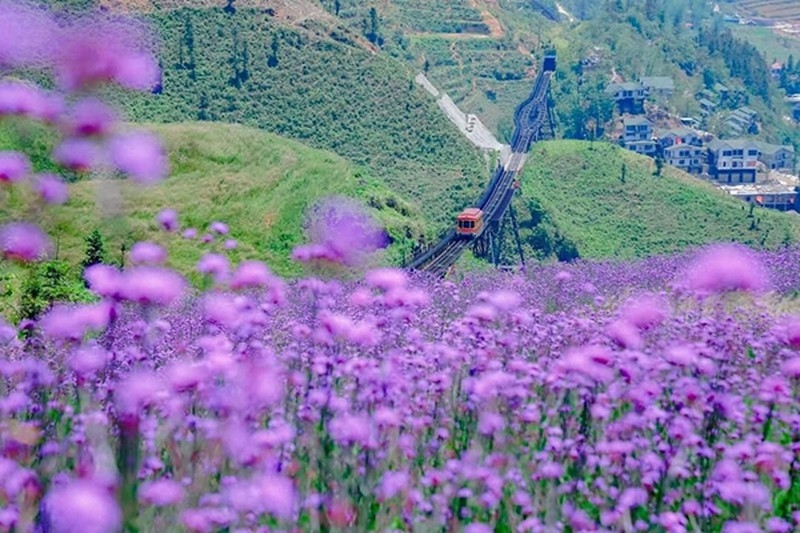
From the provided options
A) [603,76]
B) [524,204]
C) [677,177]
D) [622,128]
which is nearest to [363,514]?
[524,204]

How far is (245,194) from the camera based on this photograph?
97.0 feet

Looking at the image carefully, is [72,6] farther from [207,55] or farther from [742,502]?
[742,502]

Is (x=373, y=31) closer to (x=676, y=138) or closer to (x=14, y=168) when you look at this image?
(x=676, y=138)

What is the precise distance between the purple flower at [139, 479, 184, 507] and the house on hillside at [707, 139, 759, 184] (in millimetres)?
57866

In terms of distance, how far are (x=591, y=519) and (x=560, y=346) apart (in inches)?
50.2

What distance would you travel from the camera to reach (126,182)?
11.4 feet

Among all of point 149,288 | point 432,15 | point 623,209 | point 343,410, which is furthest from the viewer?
point 432,15

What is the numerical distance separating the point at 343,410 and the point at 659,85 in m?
69.7

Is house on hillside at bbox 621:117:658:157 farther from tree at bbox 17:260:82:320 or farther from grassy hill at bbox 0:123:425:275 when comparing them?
tree at bbox 17:260:82:320

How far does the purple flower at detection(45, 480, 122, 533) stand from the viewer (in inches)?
92.6

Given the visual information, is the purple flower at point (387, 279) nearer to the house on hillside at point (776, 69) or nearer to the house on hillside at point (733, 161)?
the house on hillside at point (733, 161)

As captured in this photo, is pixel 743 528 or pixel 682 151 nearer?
pixel 743 528

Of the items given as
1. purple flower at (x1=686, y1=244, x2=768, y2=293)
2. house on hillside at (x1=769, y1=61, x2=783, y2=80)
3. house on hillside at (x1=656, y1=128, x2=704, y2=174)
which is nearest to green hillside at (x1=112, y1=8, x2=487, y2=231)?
house on hillside at (x1=656, y1=128, x2=704, y2=174)

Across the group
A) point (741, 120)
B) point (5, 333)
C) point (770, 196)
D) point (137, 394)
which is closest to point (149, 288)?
point (137, 394)
